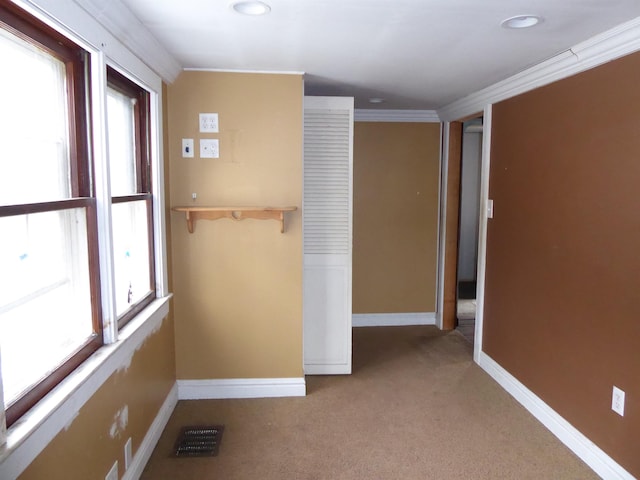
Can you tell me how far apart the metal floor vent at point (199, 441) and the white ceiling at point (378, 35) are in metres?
2.17

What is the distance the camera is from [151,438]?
A: 8.11 ft

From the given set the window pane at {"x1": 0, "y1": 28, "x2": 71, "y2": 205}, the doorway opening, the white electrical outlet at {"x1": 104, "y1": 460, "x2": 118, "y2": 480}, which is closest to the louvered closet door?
the white electrical outlet at {"x1": 104, "y1": 460, "x2": 118, "y2": 480}

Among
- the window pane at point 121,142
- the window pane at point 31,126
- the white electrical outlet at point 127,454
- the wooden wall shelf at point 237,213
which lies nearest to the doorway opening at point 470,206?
the wooden wall shelf at point 237,213

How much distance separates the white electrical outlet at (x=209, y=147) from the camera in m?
2.92

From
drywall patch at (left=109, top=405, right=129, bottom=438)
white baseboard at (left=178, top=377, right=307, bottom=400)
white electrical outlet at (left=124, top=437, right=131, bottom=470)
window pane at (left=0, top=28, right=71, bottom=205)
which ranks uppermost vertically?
window pane at (left=0, top=28, right=71, bottom=205)

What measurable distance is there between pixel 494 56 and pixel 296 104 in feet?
3.99

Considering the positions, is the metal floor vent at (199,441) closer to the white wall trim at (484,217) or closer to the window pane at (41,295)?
the window pane at (41,295)

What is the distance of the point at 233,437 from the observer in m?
2.63

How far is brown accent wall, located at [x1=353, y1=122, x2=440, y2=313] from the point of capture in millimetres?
4547

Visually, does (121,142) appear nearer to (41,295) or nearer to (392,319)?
(41,295)

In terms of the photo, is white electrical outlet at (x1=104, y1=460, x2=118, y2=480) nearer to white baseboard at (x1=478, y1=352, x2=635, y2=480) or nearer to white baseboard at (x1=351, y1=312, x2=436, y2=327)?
white baseboard at (x1=478, y1=352, x2=635, y2=480)

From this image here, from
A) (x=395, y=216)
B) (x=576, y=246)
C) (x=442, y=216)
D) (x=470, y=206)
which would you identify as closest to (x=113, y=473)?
(x=576, y=246)

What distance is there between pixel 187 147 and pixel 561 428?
2.82 meters

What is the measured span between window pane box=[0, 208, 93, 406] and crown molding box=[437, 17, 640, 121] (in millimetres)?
2471
